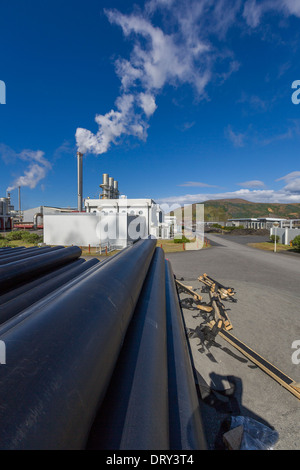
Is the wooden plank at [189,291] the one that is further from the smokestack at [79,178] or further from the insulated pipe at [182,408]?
the smokestack at [79,178]

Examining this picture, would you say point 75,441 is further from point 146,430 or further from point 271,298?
point 271,298

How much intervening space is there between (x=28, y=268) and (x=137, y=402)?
7.65 feet

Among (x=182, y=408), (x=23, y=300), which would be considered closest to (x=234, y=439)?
(x=182, y=408)

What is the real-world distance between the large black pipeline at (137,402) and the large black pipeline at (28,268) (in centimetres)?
165

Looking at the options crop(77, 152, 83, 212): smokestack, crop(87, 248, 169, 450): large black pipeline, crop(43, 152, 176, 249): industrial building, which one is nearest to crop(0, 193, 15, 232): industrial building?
crop(77, 152, 83, 212): smokestack

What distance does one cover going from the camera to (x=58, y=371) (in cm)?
77

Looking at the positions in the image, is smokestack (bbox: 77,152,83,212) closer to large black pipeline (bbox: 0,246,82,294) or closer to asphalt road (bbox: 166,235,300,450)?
Result: asphalt road (bbox: 166,235,300,450)

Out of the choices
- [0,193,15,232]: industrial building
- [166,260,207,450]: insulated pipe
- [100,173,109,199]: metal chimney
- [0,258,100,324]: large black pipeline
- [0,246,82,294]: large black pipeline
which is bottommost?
[166,260,207,450]: insulated pipe

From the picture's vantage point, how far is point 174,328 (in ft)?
7.86

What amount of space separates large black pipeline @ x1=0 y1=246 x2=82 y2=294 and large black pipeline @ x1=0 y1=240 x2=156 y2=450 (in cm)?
164

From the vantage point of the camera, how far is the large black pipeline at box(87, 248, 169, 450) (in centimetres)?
90

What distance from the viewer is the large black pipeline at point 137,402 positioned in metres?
0.90
